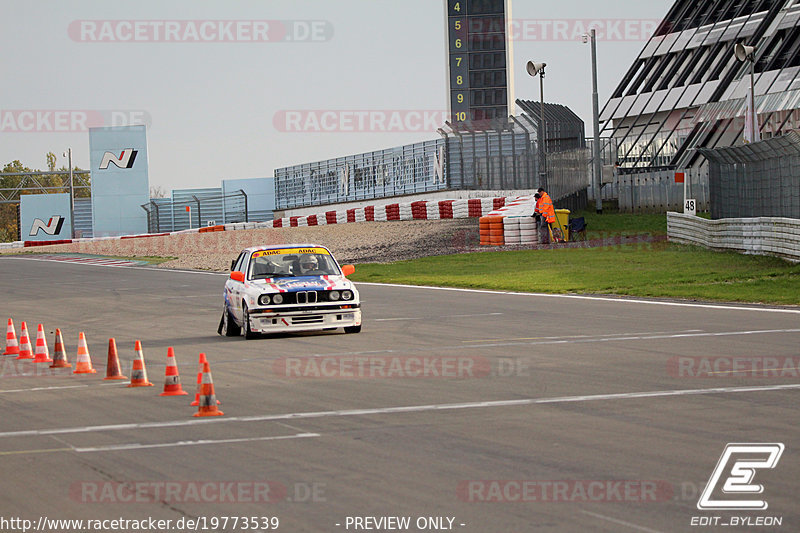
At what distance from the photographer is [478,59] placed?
285 ft

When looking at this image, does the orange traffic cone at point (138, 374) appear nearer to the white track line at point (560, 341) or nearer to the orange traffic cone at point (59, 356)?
the orange traffic cone at point (59, 356)

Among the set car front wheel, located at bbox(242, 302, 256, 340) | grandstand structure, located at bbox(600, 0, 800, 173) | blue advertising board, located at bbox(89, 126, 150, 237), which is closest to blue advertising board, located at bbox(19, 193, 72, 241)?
blue advertising board, located at bbox(89, 126, 150, 237)

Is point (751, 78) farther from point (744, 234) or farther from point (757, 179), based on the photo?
point (744, 234)

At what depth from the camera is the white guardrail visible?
25641 millimetres

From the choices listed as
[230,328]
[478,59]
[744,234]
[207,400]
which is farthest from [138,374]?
[478,59]

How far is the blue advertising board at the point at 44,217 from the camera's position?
8294 cm

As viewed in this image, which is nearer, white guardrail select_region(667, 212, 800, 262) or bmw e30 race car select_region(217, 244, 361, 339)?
bmw e30 race car select_region(217, 244, 361, 339)

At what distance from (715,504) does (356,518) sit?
1917 millimetres

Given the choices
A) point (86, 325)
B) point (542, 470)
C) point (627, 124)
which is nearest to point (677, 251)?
point (86, 325)

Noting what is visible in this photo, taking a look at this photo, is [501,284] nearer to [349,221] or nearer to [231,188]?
[349,221]

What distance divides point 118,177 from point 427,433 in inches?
2915

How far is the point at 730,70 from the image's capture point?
201ft

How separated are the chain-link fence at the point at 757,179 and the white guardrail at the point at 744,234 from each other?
36 centimetres

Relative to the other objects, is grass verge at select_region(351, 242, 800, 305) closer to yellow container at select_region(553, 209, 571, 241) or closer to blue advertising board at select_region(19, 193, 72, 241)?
yellow container at select_region(553, 209, 571, 241)
